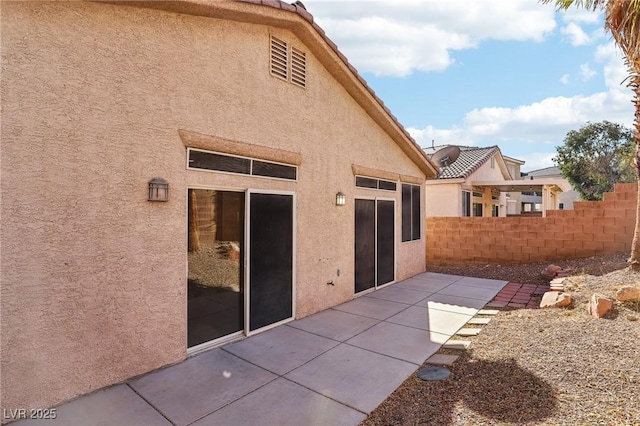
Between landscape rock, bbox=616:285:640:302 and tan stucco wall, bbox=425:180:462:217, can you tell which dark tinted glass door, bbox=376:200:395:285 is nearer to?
landscape rock, bbox=616:285:640:302

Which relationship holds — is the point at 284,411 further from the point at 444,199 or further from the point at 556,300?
the point at 444,199

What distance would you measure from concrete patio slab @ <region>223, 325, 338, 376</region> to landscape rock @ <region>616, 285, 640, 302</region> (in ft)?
19.4

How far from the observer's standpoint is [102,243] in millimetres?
4316

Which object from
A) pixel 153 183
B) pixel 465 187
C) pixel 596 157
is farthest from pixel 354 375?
pixel 596 157

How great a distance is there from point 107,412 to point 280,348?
2.64 m

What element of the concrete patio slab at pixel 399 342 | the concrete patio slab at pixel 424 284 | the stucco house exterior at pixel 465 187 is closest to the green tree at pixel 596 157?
the stucco house exterior at pixel 465 187

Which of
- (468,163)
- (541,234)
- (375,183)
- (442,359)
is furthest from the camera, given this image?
(468,163)

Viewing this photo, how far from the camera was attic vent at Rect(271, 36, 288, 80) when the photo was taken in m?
6.79

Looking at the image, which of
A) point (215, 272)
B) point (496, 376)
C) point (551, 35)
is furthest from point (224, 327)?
point (551, 35)

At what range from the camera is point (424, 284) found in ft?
35.8

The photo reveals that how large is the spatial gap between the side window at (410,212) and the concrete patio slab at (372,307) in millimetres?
3490

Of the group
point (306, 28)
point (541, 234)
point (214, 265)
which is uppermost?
point (306, 28)

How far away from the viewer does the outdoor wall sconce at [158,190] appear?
4.75m

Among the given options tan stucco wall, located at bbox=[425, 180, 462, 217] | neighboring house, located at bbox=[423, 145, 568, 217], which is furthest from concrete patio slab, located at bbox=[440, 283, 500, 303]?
tan stucco wall, located at bbox=[425, 180, 462, 217]
